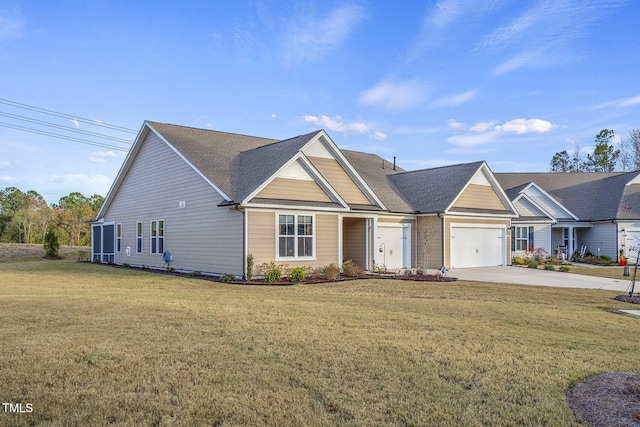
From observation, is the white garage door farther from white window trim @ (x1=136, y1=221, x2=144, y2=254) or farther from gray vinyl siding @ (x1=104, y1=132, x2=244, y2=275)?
white window trim @ (x1=136, y1=221, x2=144, y2=254)

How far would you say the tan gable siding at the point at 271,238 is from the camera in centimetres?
1641

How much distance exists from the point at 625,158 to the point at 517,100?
3853cm

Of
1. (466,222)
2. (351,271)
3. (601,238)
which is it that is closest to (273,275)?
(351,271)

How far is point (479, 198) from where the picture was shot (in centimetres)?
2422

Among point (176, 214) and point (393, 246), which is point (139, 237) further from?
point (393, 246)

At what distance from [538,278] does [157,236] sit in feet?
54.8

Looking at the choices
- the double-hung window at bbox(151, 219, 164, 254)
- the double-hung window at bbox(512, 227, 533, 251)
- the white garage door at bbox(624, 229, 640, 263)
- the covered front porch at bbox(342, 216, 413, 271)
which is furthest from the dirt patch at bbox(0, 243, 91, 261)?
the white garage door at bbox(624, 229, 640, 263)

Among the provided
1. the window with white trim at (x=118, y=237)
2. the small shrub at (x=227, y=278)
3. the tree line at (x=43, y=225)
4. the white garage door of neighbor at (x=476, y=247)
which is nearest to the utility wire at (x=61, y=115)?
the window with white trim at (x=118, y=237)

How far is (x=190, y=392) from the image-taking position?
15.4 feet

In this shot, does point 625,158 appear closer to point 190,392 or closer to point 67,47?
point 67,47

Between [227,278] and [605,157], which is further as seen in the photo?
[605,157]

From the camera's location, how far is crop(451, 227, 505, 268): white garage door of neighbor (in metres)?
23.2

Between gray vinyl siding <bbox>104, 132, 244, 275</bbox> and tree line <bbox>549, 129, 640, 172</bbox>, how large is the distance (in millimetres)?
52094

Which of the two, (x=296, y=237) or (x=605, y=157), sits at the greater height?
(x=605, y=157)
